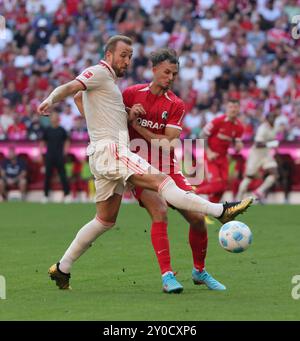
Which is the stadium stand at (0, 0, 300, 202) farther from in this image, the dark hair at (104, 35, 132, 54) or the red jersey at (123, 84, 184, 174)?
the dark hair at (104, 35, 132, 54)

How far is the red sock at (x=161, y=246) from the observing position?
30.7 ft

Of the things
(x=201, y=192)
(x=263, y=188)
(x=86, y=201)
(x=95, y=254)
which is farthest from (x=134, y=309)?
(x=86, y=201)

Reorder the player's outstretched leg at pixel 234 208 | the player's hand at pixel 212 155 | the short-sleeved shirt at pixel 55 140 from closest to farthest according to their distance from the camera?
the player's outstretched leg at pixel 234 208 → the player's hand at pixel 212 155 → the short-sleeved shirt at pixel 55 140

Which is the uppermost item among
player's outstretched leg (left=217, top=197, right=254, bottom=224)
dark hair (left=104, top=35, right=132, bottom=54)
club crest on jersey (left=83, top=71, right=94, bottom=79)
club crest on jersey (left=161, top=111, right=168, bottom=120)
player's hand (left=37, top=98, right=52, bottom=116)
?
dark hair (left=104, top=35, right=132, bottom=54)

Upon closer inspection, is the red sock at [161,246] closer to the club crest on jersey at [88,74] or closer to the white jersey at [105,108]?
the white jersey at [105,108]

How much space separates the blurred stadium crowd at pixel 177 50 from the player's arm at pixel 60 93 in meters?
16.2

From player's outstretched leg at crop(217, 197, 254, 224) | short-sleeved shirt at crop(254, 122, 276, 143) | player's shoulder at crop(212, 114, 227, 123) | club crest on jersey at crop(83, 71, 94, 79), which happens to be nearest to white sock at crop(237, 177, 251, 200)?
short-sleeved shirt at crop(254, 122, 276, 143)

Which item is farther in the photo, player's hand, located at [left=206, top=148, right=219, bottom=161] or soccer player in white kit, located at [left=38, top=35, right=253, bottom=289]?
player's hand, located at [left=206, top=148, right=219, bottom=161]

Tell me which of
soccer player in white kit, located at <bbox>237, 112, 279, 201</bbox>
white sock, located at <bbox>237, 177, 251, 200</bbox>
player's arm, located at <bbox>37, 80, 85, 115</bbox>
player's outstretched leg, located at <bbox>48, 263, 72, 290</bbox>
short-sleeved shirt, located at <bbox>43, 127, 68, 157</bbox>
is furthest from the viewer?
short-sleeved shirt, located at <bbox>43, 127, 68, 157</bbox>

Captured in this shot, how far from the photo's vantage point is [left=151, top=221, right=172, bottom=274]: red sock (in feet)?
30.7

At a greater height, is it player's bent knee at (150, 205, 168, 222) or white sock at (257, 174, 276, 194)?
player's bent knee at (150, 205, 168, 222)

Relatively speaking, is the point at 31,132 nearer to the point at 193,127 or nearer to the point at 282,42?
the point at 193,127

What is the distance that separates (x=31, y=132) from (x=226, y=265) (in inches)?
640

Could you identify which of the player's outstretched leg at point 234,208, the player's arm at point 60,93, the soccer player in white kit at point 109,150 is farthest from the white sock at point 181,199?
the player's arm at point 60,93
